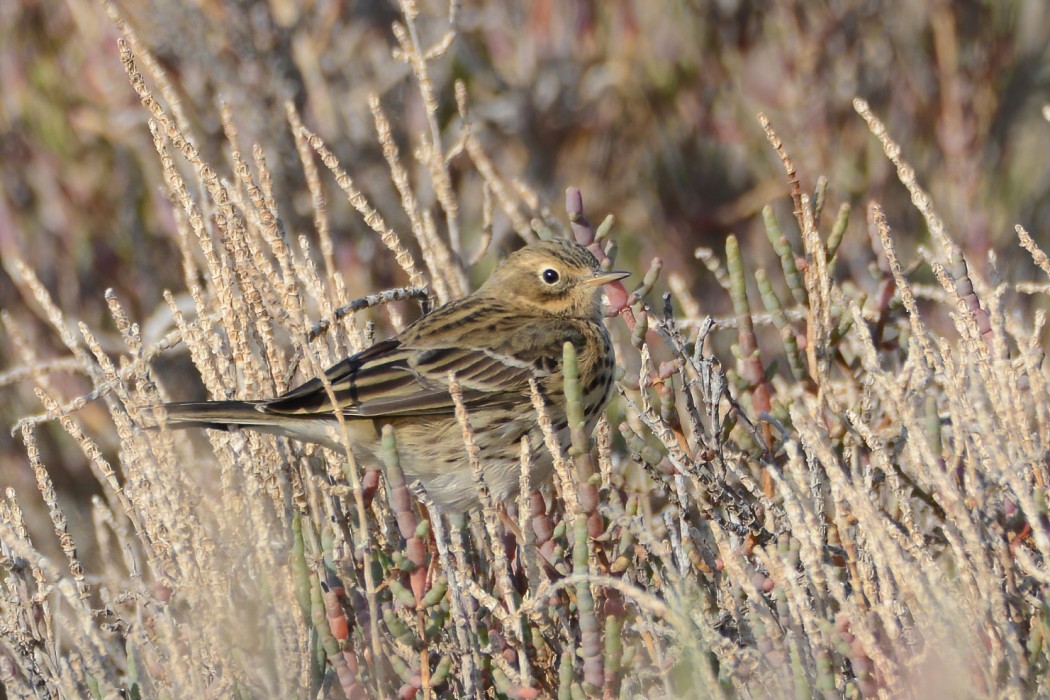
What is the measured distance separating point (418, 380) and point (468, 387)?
0.16 meters

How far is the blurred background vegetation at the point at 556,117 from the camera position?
20.4ft

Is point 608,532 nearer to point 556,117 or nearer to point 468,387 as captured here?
point 468,387

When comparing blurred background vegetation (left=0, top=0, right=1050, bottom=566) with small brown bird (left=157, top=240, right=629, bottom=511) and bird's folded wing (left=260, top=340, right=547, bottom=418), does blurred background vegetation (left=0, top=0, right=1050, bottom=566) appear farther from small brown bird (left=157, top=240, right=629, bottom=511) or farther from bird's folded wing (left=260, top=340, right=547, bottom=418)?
bird's folded wing (left=260, top=340, right=547, bottom=418)

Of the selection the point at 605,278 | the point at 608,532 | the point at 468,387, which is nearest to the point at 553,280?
the point at 605,278

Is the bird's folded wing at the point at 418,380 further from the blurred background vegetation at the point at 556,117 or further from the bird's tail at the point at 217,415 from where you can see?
the blurred background vegetation at the point at 556,117

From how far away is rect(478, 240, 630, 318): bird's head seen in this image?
3.90 m

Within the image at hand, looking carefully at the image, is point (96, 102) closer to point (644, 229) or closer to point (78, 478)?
point (78, 478)

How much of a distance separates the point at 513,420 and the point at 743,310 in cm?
77

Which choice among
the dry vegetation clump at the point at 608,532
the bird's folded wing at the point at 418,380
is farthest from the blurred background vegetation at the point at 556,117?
the dry vegetation clump at the point at 608,532

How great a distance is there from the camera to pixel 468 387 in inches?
137

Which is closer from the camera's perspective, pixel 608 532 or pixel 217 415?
pixel 608 532

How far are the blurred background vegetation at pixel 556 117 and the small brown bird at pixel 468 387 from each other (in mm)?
2503

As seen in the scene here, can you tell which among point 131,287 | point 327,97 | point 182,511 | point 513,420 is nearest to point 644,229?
point 327,97

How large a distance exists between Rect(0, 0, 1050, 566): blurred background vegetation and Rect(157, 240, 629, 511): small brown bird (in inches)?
98.6
